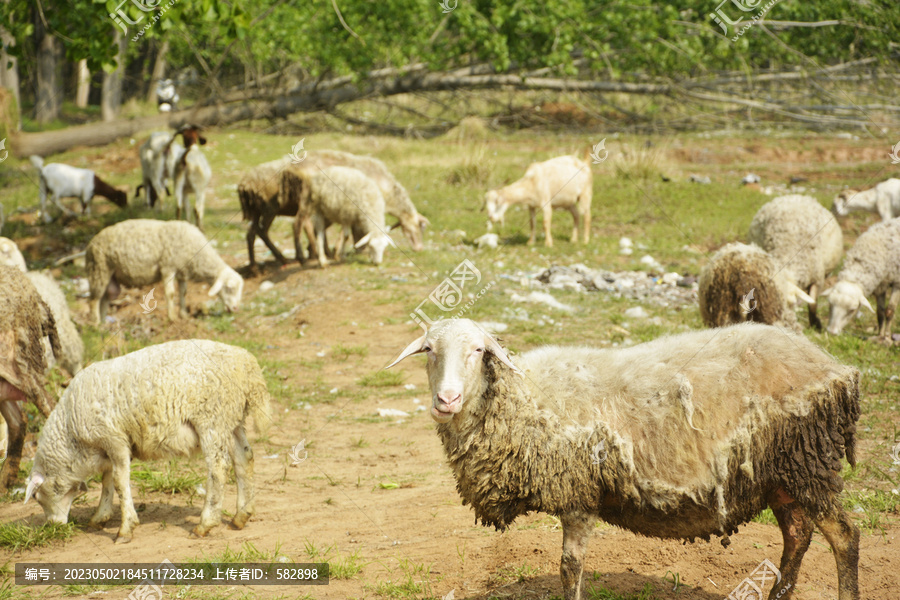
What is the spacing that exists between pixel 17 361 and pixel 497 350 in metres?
4.33

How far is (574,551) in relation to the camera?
3.69 meters

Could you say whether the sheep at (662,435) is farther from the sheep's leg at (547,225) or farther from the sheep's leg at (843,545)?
the sheep's leg at (547,225)

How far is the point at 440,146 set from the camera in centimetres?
1911

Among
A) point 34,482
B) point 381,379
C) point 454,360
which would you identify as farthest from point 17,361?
point 454,360

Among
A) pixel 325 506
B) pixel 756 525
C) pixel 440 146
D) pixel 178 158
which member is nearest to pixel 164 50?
pixel 440 146

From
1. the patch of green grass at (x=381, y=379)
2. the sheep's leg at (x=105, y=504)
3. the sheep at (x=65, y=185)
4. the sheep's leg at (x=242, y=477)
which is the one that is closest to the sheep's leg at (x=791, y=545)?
the sheep's leg at (x=242, y=477)

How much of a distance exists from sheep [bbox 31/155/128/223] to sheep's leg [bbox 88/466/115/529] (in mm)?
10140

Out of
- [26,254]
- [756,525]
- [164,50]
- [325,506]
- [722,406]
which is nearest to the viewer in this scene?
[722,406]

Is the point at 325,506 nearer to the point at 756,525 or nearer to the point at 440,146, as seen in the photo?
the point at 756,525

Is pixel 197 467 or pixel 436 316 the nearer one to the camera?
pixel 197 467

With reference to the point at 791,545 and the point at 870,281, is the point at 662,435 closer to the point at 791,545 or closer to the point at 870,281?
the point at 791,545

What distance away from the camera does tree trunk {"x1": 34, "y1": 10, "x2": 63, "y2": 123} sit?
24266 millimetres

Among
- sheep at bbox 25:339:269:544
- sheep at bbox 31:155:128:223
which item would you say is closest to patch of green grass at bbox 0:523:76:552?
sheep at bbox 25:339:269:544

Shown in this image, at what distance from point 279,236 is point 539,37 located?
24.0ft
